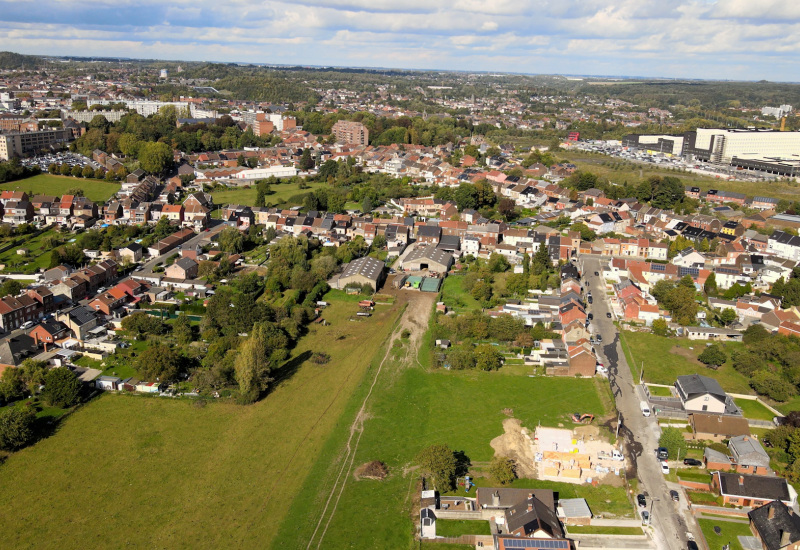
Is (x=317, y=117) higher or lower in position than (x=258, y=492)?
higher

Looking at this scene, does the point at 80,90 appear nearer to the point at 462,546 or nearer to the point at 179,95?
the point at 179,95

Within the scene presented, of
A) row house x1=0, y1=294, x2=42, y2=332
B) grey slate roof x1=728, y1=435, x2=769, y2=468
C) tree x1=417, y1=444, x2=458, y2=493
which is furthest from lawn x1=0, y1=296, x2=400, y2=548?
grey slate roof x1=728, y1=435, x2=769, y2=468

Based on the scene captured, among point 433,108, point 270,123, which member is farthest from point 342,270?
point 433,108

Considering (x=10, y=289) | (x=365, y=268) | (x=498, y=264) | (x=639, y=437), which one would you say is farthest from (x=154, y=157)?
(x=639, y=437)

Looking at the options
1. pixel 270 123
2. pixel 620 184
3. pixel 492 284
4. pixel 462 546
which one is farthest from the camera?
pixel 270 123

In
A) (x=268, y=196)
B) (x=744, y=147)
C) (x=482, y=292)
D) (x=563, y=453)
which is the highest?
(x=744, y=147)

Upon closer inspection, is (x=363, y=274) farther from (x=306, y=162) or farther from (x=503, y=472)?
(x=306, y=162)
